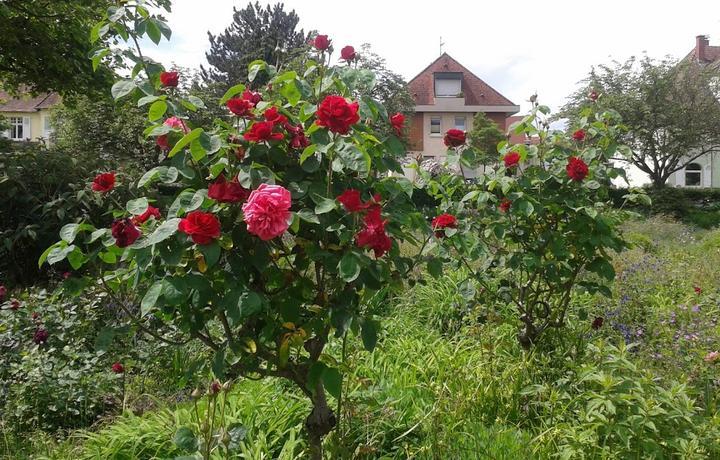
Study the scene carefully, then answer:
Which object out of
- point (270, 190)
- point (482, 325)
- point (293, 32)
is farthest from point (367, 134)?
point (293, 32)

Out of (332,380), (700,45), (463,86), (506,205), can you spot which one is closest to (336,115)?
(332,380)

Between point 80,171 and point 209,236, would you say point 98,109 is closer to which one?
point 80,171

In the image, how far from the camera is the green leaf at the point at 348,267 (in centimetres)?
165

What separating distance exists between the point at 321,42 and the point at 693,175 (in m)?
32.8

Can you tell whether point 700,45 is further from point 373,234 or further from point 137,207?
point 137,207

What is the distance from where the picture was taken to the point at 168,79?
187 cm

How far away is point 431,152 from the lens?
32094 millimetres

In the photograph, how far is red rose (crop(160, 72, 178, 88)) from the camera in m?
1.87

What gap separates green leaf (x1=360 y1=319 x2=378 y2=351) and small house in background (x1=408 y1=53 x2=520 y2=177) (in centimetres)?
3058

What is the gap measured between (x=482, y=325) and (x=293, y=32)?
2632 centimetres

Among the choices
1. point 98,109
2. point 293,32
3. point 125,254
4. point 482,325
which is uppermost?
point 293,32

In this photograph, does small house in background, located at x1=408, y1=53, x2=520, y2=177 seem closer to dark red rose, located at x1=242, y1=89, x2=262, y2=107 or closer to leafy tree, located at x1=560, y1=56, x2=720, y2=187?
leafy tree, located at x1=560, y1=56, x2=720, y2=187

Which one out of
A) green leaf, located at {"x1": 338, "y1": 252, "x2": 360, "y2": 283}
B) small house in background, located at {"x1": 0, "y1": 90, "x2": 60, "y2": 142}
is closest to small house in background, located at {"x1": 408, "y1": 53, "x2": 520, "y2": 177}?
small house in background, located at {"x1": 0, "y1": 90, "x2": 60, "y2": 142}

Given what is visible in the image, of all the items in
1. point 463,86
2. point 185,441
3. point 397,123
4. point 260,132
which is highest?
point 463,86
